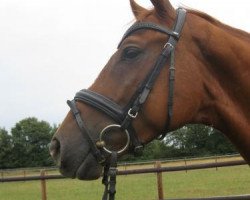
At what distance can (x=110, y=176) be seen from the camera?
2553mm

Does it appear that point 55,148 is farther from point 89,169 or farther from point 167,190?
point 167,190

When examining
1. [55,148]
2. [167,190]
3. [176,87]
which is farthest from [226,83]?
[167,190]

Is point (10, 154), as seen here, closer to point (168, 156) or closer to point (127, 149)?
point (168, 156)

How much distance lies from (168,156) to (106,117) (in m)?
43.3

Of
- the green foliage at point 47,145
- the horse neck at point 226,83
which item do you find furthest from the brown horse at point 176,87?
the green foliage at point 47,145

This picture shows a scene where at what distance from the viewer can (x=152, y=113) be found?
2.50 meters

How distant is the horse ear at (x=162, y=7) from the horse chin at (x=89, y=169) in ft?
3.15

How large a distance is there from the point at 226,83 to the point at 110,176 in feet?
2.98

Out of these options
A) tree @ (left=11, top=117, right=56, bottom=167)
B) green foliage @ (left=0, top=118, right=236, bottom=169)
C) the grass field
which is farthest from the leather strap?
tree @ (left=11, top=117, right=56, bottom=167)

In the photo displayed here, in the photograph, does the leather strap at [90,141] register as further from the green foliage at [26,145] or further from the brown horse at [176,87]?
the green foliage at [26,145]

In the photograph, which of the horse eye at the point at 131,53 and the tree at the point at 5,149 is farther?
the tree at the point at 5,149

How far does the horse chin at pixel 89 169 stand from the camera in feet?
7.96

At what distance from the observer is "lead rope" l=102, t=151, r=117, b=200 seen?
2466 mm

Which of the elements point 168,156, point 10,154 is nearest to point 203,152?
point 168,156
